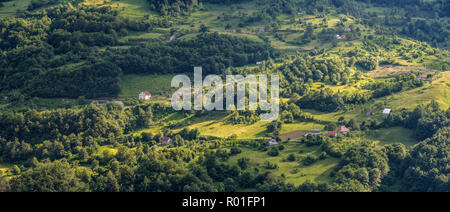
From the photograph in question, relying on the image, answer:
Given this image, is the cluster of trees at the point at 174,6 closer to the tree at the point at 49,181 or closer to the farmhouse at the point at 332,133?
the farmhouse at the point at 332,133

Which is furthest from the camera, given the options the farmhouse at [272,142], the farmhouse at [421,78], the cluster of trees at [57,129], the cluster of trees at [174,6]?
the cluster of trees at [174,6]

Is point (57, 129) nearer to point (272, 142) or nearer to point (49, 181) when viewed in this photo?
point (49, 181)

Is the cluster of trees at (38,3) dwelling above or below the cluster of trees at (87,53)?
above

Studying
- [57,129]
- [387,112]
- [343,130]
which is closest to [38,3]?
[57,129]

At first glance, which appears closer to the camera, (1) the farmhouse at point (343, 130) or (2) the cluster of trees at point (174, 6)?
(1) the farmhouse at point (343, 130)

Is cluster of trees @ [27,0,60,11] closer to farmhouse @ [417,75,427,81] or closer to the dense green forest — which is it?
the dense green forest

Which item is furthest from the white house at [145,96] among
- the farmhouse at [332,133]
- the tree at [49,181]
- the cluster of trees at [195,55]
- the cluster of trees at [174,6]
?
the farmhouse at [332,133]

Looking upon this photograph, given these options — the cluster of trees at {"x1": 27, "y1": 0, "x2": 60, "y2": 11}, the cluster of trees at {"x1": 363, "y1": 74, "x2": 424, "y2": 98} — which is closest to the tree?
the cluster of trees at {"x1": 363, "y1": 74, "x2": 424, "y2": 98}

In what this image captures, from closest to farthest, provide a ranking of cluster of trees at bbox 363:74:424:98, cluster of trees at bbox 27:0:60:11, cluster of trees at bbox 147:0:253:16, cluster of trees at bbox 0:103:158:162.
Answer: cluster of trees at bbox 0:103:158:162
cluster of trees at bbox 363:74:424:98
cluster of trees at bbox 27:0:60:11
cluster of trees at bbox 147:0:253:16
